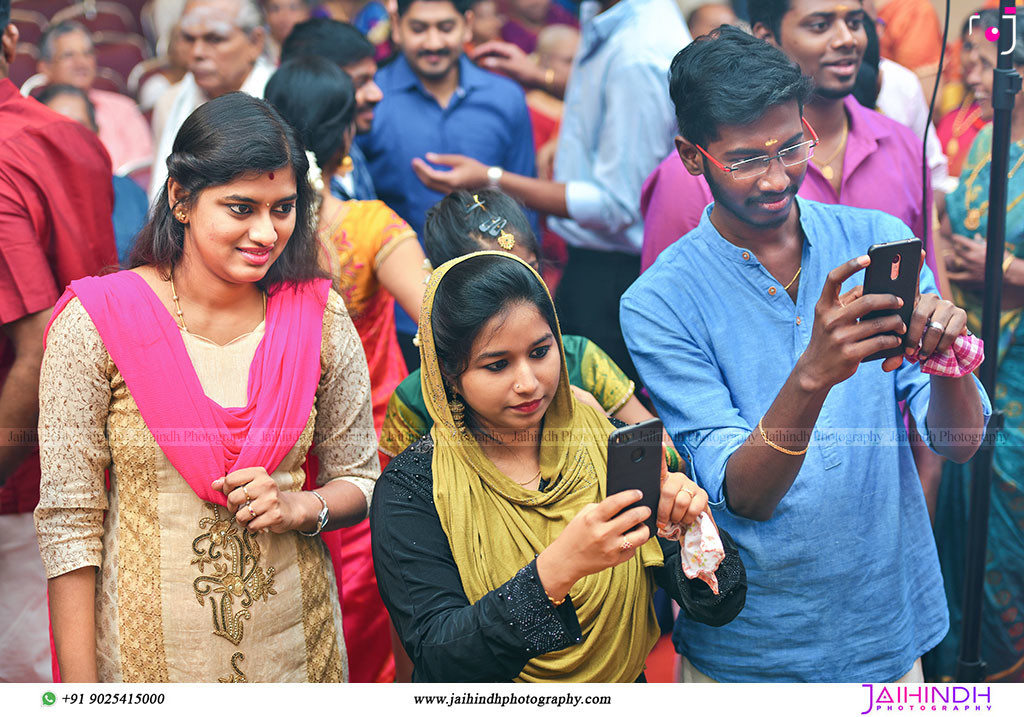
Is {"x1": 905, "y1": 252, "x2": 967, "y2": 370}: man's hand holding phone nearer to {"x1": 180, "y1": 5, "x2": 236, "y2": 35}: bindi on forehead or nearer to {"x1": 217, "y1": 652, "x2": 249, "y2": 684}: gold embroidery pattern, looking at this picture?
{"x1": 217, "y1": 652, "x2": 249, "y2": 684}: gold embroidery pattern

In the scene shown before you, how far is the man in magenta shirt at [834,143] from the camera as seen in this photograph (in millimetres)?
1916

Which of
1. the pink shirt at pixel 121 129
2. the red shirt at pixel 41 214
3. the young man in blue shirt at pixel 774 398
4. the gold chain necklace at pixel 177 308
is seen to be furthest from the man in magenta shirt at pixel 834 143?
A: the pink shirt at pixel 121 129

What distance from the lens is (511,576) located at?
167cm

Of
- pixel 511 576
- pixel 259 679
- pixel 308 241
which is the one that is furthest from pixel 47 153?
pixel 511 576

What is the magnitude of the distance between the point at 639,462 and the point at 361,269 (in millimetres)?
1038

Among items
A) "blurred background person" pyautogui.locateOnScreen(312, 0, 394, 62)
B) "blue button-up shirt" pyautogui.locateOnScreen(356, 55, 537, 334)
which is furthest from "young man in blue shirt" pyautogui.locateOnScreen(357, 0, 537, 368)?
"blurred background person" pyautogui.locateOnScreen(312, 0, 394, 62)

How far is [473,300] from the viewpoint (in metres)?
1.65

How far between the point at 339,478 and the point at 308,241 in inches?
16.5

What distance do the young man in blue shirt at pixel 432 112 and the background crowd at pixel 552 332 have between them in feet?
0.92

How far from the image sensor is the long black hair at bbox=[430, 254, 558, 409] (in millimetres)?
1654

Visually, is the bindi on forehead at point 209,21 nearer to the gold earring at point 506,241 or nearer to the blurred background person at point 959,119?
the gold earring at point 506,241

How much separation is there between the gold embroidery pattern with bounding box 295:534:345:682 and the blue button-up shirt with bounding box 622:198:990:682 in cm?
64
